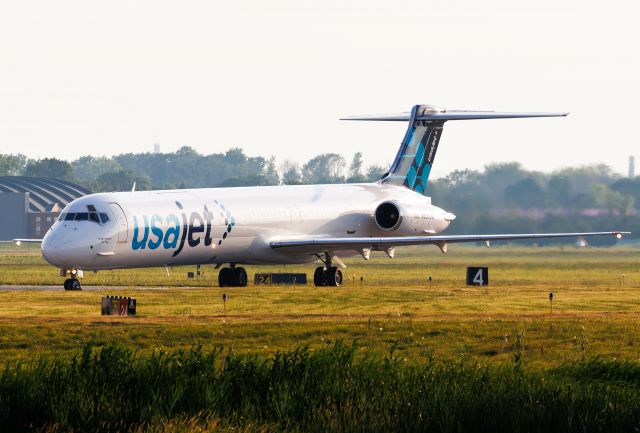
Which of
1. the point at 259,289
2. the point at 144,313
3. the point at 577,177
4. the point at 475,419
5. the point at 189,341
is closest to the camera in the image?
the point at 475,419

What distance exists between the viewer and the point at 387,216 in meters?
56.8

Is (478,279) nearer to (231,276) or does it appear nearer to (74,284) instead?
(231,276)

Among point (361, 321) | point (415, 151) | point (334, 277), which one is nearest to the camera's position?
point (361, 321)

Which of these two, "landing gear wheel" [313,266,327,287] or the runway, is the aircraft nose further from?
"landing gear wheel" [313,266,327,287]

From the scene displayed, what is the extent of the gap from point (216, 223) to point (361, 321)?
16.7 meters

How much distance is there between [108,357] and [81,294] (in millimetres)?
24599

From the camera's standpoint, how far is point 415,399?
19.6m

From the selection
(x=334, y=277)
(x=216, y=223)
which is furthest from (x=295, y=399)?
(x=334, y=277)

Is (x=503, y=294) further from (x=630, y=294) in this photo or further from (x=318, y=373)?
(x=318, y=373)

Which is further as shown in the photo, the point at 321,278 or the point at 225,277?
the point at 321,278

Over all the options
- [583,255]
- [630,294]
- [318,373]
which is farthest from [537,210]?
[318,373]

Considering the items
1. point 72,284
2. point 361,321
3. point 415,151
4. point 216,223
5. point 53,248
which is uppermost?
point 415,151

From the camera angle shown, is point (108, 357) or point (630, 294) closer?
point (108, 357)

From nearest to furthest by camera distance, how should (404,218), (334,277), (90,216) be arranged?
(90,216), (334,277), (404,218)
